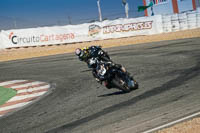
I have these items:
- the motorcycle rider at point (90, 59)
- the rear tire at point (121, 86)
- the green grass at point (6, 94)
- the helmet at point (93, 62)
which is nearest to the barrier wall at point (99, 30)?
the green grass at point (6, 94)

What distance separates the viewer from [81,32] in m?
31.9

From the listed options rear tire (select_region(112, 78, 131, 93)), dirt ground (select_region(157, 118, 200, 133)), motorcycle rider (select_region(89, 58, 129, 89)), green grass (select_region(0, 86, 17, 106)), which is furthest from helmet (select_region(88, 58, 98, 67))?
dirt ground (select_region(157, 118, 200, 133))

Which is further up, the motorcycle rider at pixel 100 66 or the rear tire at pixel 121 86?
the motorcycle rider at pixel 100 66

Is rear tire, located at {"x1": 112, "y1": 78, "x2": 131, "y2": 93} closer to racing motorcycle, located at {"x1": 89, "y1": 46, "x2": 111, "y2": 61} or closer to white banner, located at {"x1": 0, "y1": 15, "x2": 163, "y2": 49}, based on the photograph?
racing motorcycle, located at {"x1": 89, "y1": 46, "x2": 111, "y2": 61}

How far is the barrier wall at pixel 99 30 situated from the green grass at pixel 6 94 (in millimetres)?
18086

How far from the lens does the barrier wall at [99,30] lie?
3038cm

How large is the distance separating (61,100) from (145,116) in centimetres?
347

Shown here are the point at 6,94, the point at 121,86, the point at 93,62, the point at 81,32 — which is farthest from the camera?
the point at 81,32

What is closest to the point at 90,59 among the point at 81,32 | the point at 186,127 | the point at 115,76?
the point at 115,76

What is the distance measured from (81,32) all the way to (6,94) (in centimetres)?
2063

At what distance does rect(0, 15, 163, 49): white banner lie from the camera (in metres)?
30.3

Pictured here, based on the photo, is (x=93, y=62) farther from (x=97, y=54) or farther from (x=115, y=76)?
(x=115, y=76)

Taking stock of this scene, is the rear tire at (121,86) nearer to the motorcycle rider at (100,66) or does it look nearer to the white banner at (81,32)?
the motorcycle rider at (100,66)

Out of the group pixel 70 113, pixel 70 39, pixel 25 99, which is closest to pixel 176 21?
pixel 70 39
